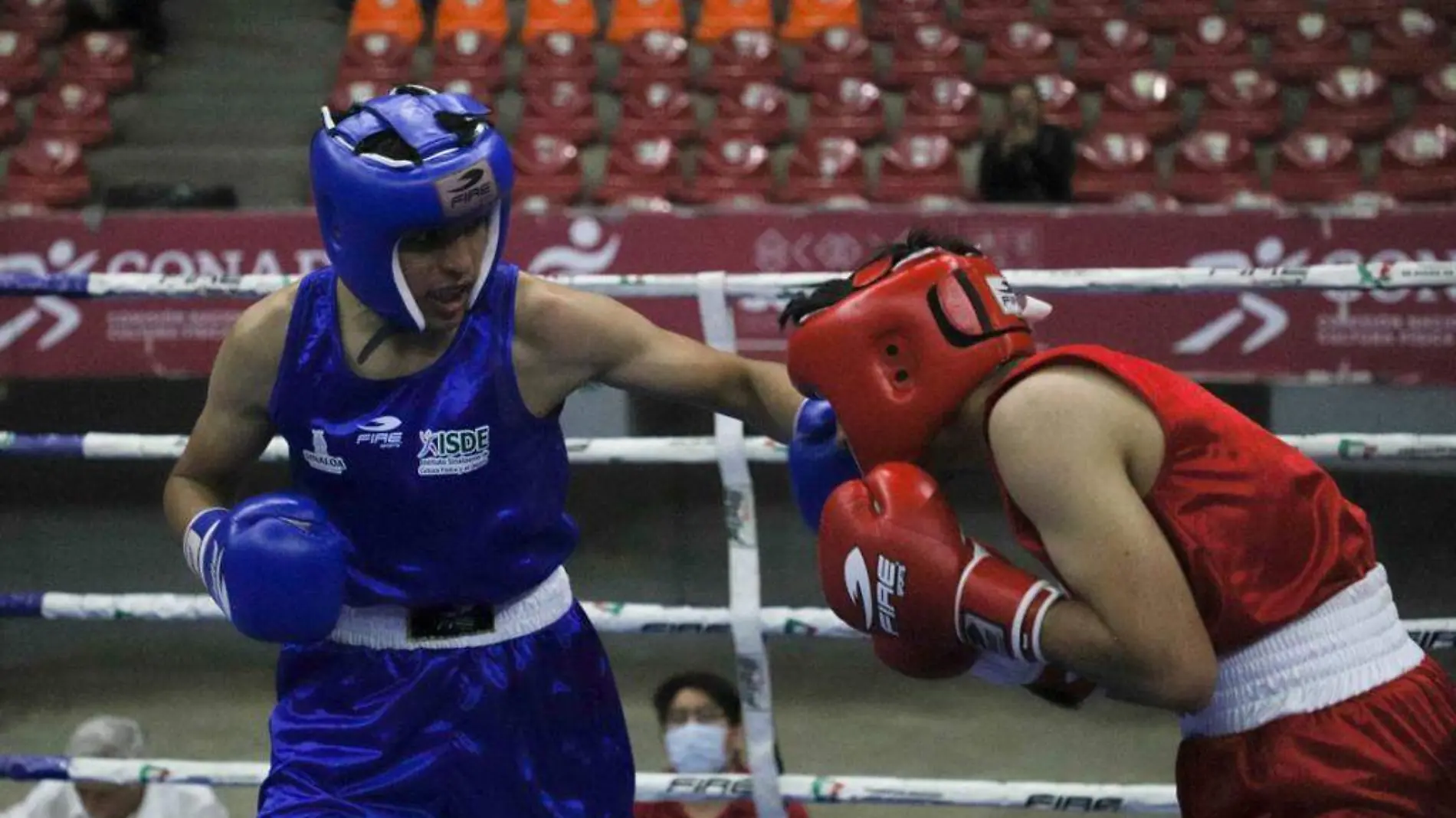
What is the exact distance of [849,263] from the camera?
450 cm

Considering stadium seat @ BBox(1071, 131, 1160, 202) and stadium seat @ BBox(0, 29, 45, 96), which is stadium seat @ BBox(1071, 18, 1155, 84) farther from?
stadium seat @ BBox(0, 29, 45, 96)

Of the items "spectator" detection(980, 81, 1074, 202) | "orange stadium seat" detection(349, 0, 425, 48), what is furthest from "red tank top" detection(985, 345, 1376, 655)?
"orange stadium seat" detection(349, 0, 425, 48)

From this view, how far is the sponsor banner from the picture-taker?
13.8ft

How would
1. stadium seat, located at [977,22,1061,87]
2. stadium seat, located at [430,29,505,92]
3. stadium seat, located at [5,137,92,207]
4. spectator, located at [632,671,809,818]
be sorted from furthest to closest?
stadium seat, located at [430,29,505,92] → stadium seat, located at [977,22,1061,87] → stadium seat, located at [5,137,92,207] → spectator, located at [632,671,809,818]

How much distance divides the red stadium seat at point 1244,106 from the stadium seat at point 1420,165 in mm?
546

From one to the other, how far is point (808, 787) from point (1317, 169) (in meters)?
3.92

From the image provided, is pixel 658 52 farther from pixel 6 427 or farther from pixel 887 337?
pixel 887 337

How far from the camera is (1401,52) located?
251 inches

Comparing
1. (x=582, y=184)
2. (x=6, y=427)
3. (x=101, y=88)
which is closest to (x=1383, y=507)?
(x=582, y=184)

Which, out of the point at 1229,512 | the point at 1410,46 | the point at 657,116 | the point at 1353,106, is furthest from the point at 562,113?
the point at 1229,512

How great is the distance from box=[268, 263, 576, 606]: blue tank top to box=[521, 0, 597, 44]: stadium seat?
5.41 metres

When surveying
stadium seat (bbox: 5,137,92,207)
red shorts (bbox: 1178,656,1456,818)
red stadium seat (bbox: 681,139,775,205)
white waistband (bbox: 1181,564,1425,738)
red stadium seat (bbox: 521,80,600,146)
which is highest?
white waistband (bbox: 1181,564,1425,738)

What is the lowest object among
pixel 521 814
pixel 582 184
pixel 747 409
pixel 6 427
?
pixel 6 427

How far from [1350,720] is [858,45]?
17.8ft
